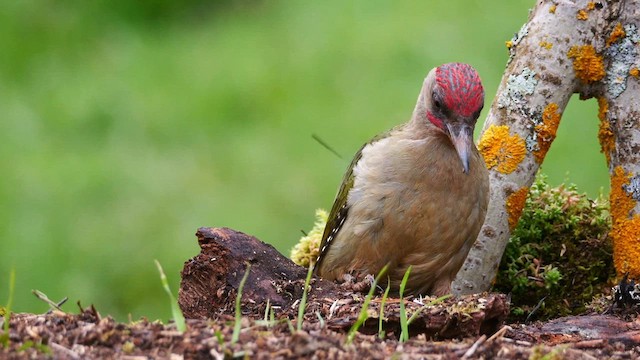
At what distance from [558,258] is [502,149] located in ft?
2.98

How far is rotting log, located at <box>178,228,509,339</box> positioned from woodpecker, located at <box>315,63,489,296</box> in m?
0.48

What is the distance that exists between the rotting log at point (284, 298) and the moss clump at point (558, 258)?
1.35m

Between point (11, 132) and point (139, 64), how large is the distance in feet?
5.15

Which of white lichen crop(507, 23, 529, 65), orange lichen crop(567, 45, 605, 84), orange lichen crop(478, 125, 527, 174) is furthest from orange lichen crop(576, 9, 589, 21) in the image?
orange lichen crop(478, 125, 527, 174)

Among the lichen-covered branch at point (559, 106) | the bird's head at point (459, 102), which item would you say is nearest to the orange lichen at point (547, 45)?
the lichen-covered branch at point (559, 106)

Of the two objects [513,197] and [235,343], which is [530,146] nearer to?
[513,197]

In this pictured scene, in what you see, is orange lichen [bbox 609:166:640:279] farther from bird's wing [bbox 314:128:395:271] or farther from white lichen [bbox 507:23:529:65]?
bird's wing [bbox 314:128:395:271]

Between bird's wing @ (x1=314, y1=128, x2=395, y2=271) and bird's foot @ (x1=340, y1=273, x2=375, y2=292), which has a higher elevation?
bird's wing @ (x1=314, y1=128, x2=395, y2=271)

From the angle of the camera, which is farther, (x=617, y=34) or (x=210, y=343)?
(x=617, y=34)

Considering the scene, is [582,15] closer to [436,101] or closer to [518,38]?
[518,38]

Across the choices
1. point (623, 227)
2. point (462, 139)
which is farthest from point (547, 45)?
point (623, 227)

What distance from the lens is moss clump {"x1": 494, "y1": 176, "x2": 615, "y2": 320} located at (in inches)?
243

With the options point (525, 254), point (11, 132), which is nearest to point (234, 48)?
point (11, 132)

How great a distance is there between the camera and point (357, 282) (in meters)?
5.63
